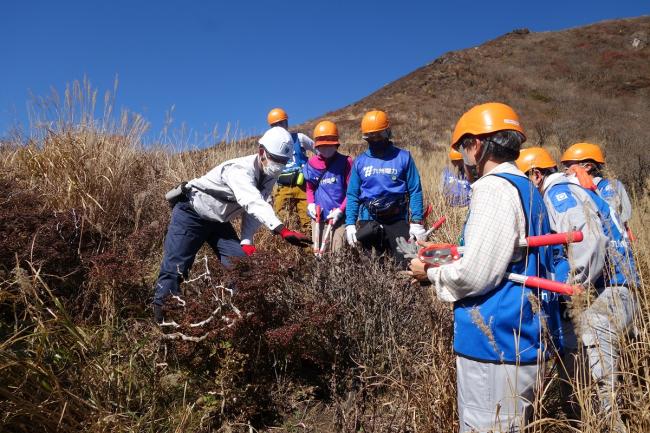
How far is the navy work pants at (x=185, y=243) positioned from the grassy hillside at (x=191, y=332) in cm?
16

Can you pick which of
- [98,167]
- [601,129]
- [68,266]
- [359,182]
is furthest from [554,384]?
[601,129]

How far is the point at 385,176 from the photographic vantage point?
4.23 m

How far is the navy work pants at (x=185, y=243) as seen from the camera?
3.46 m

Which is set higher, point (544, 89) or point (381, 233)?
point (544, 89)

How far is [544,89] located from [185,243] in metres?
30.2

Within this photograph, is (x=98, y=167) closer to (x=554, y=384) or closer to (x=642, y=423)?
(x=554, y=384)

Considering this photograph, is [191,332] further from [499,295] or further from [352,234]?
[352,234]

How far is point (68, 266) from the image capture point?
12.0ft

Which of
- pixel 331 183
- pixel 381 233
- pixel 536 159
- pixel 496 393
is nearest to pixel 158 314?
pixel 381 233

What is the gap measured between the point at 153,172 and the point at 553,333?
18.0 feet

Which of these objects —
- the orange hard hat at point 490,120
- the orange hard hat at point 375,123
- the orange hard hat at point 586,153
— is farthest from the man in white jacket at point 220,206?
the orange hard hat at point 586,153

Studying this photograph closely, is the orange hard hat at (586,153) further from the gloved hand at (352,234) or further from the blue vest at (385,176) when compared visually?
the gloved hand at (352,234)

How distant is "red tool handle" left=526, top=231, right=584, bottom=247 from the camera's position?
149 centimetres

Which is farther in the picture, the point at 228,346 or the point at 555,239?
the point at 228,346
